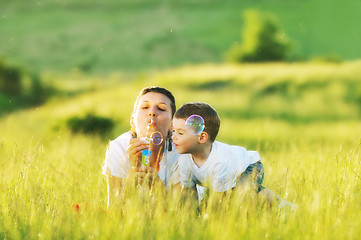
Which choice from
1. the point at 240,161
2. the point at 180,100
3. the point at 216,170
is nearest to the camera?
the point at 216,170

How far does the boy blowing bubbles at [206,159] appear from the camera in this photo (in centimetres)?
462

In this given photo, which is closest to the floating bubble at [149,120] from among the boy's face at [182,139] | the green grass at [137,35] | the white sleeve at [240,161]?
the boy's face at [182,139]

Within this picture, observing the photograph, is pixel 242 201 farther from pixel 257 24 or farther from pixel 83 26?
pixel 83 26

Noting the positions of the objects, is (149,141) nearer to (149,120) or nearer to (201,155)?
(149,120)

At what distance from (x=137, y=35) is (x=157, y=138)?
1447 inches

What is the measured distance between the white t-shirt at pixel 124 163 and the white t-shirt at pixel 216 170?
104 millimetres

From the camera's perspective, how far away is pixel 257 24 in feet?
114

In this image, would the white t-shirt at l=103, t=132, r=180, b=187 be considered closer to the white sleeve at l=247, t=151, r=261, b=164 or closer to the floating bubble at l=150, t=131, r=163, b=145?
the floating bubble at l=150, t=131, r=163, b=145

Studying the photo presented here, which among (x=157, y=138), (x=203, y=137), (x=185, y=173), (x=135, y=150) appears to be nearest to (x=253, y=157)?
(x=203, y=137)

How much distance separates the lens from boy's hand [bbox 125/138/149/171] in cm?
447

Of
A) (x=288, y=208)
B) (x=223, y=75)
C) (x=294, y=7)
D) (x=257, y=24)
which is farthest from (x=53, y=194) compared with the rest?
(x=294, y=7)

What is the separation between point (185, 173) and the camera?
471 cm

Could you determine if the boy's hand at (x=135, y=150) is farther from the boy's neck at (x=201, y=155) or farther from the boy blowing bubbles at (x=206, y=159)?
the boy's neck at (x=201, y=155)

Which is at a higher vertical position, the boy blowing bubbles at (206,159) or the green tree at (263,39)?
the green tree at (263,39)
